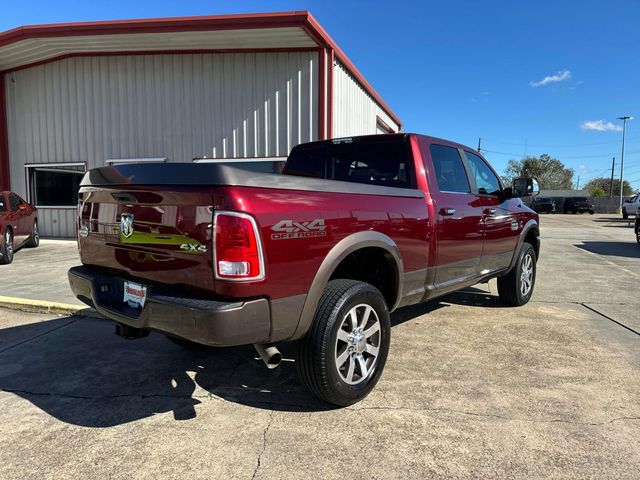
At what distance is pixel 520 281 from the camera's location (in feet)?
19.4

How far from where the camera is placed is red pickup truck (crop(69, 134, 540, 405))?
2453 mm

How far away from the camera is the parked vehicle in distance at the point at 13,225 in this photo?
30.1 ft

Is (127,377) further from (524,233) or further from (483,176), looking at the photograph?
(524,233)

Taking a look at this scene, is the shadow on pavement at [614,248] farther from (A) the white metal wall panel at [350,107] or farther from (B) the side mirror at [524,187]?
(B) the side mirror at [524,187]

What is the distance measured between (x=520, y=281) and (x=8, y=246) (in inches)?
379

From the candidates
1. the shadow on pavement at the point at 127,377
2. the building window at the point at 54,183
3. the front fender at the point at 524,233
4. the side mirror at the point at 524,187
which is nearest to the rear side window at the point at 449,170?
the side mirror at the point at 524,187

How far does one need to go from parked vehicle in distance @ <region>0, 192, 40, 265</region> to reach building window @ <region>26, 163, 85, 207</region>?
2.82 metres

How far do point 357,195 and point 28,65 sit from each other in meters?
15.3

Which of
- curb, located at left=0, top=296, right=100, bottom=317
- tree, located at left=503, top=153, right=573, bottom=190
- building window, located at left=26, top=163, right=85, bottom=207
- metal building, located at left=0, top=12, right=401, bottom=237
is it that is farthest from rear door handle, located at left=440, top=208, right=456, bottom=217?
tree, located at left=503, top=153, right=573, bottom=190

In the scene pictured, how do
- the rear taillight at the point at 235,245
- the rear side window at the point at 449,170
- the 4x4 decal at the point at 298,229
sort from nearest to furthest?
the rear taillight at the point at 235,245 → the 4x4 decal at the point at 298,229 → the rear side window at the point at 449,170

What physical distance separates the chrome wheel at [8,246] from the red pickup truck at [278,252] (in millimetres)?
7255

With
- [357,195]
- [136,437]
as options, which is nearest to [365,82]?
[357,195]

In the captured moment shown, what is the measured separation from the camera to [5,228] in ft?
30.6

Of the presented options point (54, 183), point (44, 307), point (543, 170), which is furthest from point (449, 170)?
point (543, 170)
